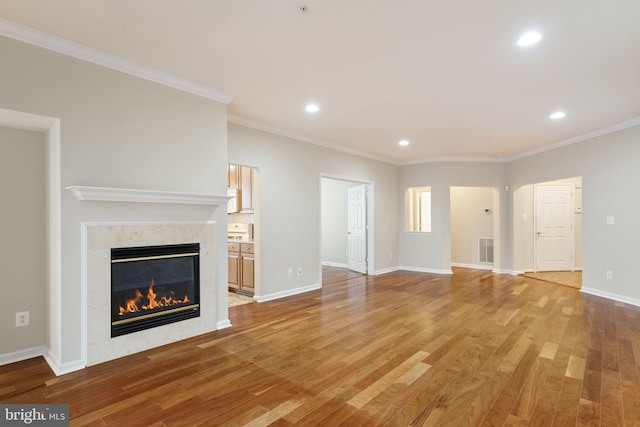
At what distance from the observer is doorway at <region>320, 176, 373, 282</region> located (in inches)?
281

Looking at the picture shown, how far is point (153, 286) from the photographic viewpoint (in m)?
3.17

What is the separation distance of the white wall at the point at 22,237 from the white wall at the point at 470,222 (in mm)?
8282

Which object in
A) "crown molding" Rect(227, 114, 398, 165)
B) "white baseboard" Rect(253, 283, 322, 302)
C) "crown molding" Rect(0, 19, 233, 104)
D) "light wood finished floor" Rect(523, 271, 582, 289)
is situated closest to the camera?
"crown molding" Rect(0, 19, 233, 104)

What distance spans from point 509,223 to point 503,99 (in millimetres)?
4378

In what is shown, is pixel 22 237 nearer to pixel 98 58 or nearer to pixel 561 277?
pixel 98 58

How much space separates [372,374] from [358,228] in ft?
16.0

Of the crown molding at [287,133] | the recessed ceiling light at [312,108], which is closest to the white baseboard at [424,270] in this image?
the crown molding at [287,133]

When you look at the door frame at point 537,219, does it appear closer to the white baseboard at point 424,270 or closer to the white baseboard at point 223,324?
the white baseboard at point 424,270

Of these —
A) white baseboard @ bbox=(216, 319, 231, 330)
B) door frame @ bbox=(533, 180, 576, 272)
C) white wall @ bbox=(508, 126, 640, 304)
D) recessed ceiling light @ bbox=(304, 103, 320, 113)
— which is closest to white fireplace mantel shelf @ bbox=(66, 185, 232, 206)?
white baseboard @ bbox=(216, 319, 231, 330)

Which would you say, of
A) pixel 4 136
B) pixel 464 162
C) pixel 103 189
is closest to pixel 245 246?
pixel 103 189

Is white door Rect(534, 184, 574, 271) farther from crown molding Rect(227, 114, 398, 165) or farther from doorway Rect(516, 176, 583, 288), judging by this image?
crown molding Rect(227, 114, 398, 165)

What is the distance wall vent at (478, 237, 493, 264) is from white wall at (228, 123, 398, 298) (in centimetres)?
418

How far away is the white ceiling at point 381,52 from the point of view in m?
2.22

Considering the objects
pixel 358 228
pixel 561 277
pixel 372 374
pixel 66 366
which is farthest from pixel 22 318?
pixel 561 277
